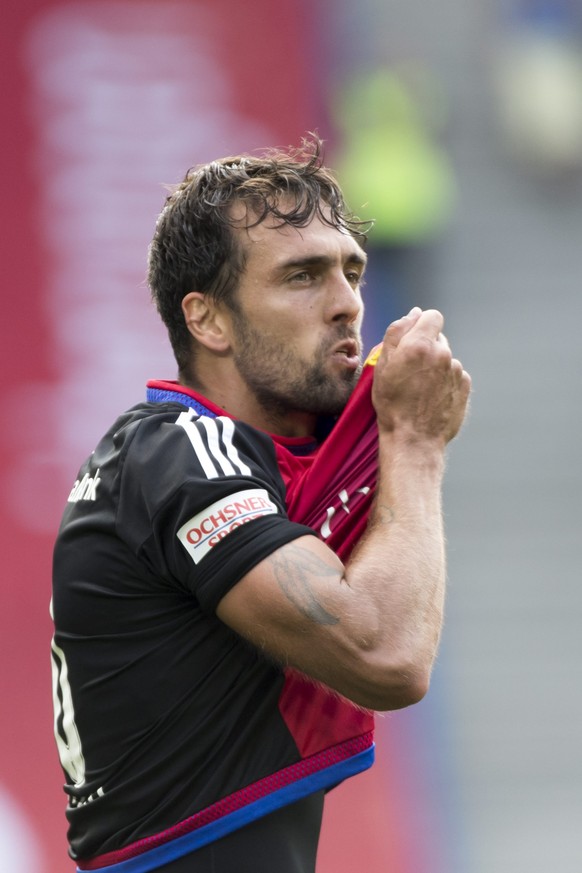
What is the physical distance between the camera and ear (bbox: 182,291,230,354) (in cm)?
222

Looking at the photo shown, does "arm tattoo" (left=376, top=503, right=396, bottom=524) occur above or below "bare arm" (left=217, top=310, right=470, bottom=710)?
above

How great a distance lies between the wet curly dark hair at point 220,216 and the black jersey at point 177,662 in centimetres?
33

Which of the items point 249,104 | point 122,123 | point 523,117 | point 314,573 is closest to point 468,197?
point 523,117

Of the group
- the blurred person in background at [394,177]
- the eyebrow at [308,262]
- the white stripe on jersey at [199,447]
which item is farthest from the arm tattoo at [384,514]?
the blurred person in background at [394,177]

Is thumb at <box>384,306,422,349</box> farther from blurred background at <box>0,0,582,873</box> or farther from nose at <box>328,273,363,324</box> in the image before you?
blurred background at <box>0,0,582,873</box>

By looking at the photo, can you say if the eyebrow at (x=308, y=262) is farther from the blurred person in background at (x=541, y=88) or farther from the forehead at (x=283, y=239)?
the blurred person in background at (x=541, y=88)

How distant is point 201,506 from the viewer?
1.83 m

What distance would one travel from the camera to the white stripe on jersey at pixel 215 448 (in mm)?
1870

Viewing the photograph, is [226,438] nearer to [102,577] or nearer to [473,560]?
[102,577]

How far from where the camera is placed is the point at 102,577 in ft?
6.52

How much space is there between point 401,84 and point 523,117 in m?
0.69

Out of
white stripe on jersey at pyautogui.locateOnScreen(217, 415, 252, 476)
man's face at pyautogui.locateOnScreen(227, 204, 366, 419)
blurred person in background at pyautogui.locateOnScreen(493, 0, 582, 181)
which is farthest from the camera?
blurred person in background at pyautogui.locateOnScreen(493, 0, 582, 181)

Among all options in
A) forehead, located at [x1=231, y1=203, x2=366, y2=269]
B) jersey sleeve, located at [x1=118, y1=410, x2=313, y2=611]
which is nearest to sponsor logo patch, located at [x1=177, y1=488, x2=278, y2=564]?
jersey sleeve, located at [x1=118, y1=410, x2=313, y2=611]

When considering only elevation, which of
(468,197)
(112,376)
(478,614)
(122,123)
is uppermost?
(122,123)
